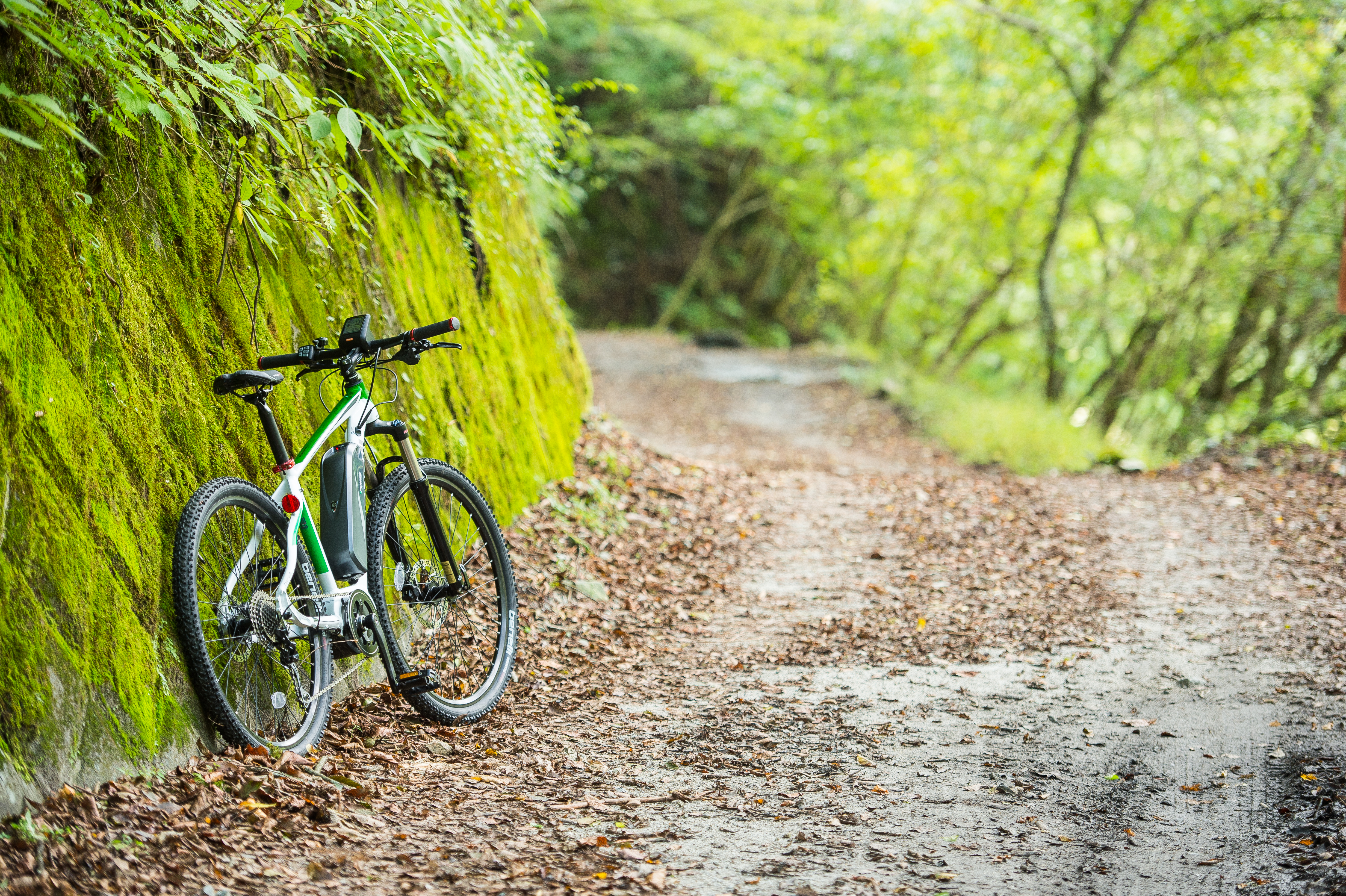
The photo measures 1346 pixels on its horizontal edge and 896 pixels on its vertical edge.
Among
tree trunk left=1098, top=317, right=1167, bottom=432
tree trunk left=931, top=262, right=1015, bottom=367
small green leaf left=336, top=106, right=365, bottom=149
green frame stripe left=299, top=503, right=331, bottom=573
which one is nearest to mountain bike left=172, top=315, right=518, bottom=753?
green frame stripe left=299, top=503, right=331, bottom=573

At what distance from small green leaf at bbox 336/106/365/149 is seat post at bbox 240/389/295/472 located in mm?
897

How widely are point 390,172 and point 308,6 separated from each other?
57.6 inches

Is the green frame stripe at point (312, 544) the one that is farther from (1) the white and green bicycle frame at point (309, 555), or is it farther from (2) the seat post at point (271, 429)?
(2) the seat post at point (271, 429)

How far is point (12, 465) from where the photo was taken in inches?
99.0

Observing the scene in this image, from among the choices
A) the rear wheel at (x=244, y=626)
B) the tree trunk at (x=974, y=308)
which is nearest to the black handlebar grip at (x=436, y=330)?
the rear wheel at (x=244, y=626)

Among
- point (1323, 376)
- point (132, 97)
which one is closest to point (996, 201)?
point (1323, 376)

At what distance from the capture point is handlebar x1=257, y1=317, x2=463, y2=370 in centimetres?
331

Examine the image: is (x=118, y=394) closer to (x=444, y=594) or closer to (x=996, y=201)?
(x=444, y=594)

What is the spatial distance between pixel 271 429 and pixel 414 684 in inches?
43.1

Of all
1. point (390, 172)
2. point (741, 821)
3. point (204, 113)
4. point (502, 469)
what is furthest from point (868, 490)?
point (204, 113)

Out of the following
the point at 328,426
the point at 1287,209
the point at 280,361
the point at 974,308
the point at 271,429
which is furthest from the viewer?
Result: the point at 974,308

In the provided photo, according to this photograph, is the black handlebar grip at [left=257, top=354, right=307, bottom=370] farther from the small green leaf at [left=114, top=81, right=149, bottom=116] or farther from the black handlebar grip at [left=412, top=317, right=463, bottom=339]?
the small green leaf at [left=114, top=81, right=149, bottom=116]

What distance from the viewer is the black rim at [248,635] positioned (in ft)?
9.89

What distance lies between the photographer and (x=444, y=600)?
13.1 feet
